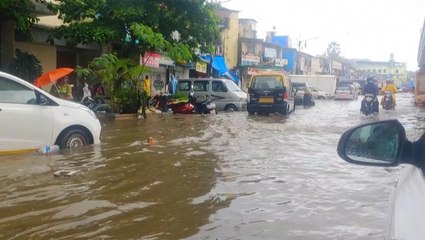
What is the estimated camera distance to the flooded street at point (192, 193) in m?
4.21

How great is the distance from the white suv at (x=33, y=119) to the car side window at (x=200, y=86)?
12.5 meters

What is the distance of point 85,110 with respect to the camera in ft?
26.6

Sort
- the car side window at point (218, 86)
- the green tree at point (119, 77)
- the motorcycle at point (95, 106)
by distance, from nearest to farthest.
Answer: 1. the green tree at point (119, 77)
2. the motorcycle at point (95, 106)
3. the car side window at point (218, 86)

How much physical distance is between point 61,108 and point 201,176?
2902 mm

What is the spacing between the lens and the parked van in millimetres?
17703

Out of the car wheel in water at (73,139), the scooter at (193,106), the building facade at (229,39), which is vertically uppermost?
the building facade at (229,39)

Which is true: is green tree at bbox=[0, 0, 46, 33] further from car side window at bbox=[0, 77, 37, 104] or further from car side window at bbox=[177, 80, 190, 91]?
car side window at bbox=[177, 80, 190, 91]

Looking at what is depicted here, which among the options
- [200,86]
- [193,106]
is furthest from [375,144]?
[200,86]

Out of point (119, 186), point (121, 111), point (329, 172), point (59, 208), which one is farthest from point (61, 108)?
point (121, 111)

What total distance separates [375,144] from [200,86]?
730 inches

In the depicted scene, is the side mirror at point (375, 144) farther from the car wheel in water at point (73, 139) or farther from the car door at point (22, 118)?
the car wheel in water at point (73, 139)

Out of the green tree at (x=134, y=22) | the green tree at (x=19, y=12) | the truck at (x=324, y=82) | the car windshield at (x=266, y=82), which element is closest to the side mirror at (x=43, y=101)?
the green tree at (x=19, y=12)

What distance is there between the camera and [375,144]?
6.83 feet

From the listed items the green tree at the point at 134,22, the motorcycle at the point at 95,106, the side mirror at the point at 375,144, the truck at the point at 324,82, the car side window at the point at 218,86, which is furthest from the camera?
the truck at the point at 324,82
